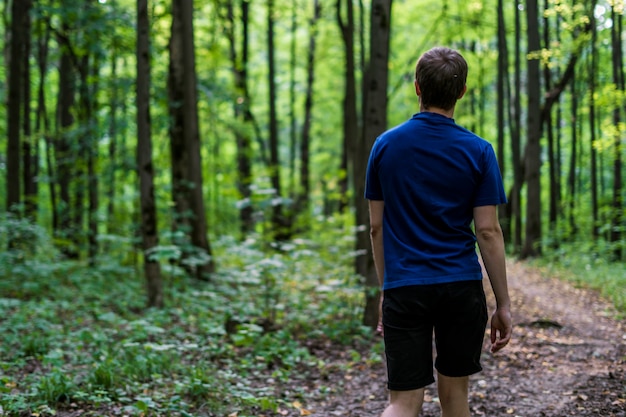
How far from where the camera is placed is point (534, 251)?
16672mm

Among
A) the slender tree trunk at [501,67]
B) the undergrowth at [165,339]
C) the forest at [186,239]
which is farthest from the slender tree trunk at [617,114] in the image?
the undergrowth at [165,339]

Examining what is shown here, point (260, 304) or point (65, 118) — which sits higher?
point (65, 118)

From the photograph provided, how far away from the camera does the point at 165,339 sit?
691 centimetres

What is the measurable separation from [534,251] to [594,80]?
614 cm

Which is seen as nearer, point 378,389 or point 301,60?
point 378,389

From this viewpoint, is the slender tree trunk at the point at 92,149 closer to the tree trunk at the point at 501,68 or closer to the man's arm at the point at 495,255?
the man's arm at the point at 495,255

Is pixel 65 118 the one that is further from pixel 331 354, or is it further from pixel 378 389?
pixel 378 389

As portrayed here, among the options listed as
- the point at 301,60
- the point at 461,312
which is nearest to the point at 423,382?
the point at 461,312

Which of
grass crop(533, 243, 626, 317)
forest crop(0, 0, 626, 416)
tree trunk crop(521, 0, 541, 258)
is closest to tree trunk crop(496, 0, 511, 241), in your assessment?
forest crop(0, 0, 626, 416)

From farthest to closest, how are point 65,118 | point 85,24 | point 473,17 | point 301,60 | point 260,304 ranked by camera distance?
point 301,60 < point 473,17 < point 65,118 < point 85,24 < point 260,304

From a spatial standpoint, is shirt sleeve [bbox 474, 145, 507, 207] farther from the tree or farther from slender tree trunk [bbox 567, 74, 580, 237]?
slender tree trunk [bbox 567, 74, 580, 237]

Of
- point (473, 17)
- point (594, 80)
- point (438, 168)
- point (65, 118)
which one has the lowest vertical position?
point (438, 168)

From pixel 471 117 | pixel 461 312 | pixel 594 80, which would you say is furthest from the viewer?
pixel 471 117

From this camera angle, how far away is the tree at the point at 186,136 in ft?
36.9
